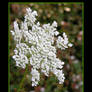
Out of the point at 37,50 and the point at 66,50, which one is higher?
the point at 66,50

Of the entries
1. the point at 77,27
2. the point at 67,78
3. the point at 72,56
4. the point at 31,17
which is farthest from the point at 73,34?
the point at 31,17

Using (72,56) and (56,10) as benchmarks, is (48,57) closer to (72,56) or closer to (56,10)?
(72,56)

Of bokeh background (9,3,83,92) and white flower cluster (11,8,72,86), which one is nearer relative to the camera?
white flower cluster (11,8,72,86)

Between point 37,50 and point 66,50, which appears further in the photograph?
point 66,50

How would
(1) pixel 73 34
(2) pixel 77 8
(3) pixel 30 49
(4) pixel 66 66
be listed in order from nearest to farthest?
(3) pixel 30 49 → (4) pixel 66 66 → (1) pixel 73 34 → (2) pixel 77 8

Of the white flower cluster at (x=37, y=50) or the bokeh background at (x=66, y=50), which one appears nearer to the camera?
the white flower cluster at (x=37, y=50)
